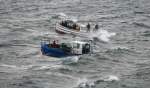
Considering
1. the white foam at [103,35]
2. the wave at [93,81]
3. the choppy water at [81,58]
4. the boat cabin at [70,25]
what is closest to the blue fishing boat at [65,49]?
the choppy water at [81,58]

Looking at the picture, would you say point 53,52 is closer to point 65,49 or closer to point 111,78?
point 65,49

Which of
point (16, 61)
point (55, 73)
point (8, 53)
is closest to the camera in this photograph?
point (55, 73)

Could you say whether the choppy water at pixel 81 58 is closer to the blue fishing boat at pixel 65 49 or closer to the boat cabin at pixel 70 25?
the blue fishing boat at pixel 65 49

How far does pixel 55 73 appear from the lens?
52.1m

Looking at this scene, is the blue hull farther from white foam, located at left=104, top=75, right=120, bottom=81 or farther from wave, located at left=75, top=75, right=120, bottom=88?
white foam, located at left=104, top=75, right=120, bottom=81

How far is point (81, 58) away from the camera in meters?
58.3

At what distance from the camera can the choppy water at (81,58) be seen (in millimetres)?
49781

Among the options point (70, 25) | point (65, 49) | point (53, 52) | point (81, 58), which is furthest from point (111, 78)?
point (70, 25)

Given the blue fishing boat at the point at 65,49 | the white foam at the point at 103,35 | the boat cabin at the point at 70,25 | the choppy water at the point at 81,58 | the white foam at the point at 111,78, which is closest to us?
the choppy water at the point at 81,58

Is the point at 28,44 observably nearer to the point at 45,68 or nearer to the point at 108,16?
the point at 45,68

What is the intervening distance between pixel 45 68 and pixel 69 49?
606 centimetres

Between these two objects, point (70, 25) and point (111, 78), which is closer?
point (111, 78)

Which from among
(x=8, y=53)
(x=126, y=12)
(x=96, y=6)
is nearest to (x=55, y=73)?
(x=8, y=53)

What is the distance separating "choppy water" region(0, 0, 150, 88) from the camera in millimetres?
49781
